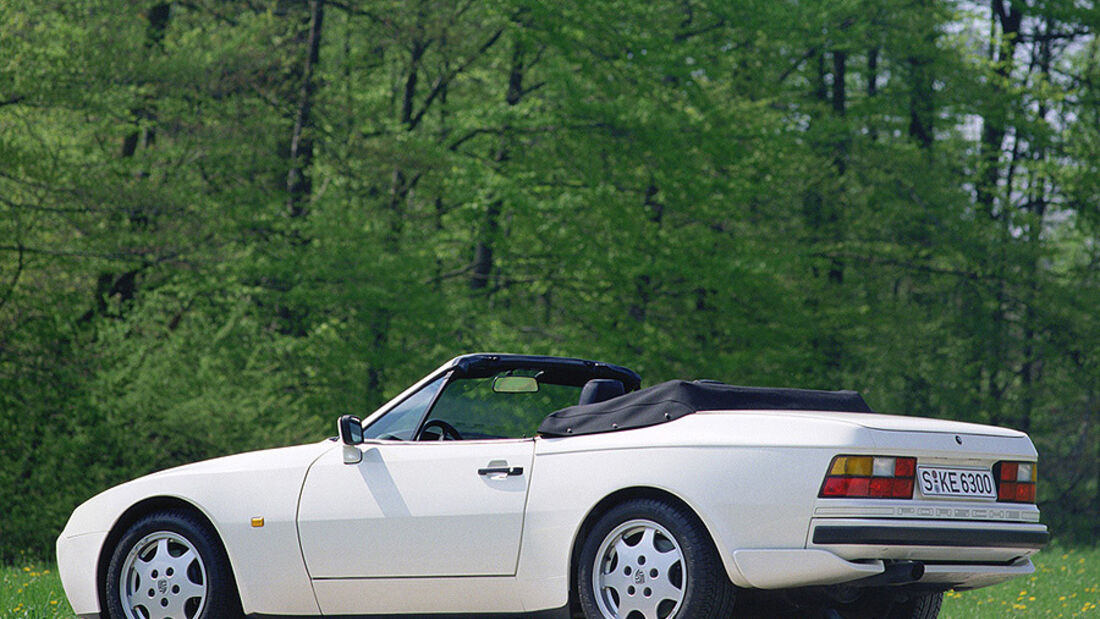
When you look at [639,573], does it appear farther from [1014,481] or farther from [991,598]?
[991,598]

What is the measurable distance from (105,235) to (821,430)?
15.0 meters

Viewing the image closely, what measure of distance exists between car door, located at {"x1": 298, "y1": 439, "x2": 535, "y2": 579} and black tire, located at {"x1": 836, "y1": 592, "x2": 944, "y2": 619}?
1455mm

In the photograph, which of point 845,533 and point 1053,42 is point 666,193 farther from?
point 845,533

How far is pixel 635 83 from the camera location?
79.9 feet

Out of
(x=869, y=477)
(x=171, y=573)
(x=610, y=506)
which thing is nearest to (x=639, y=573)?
(x=610, y=506)

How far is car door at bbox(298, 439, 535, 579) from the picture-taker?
607 cm

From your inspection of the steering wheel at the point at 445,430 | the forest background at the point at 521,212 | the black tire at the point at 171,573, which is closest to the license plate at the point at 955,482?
the steering wheel at the point at 445,430

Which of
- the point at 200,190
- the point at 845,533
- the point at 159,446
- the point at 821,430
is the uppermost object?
the point at 200,190

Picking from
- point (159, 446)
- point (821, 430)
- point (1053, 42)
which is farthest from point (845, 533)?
point (1053, 42)

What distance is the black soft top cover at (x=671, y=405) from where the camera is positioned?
19.4 feet

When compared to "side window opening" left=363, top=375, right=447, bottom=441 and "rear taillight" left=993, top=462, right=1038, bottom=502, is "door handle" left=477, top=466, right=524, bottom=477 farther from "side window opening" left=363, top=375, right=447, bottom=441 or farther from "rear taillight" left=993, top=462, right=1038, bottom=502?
"rear taillight" left=993, top=462, right=1038, bottom=502

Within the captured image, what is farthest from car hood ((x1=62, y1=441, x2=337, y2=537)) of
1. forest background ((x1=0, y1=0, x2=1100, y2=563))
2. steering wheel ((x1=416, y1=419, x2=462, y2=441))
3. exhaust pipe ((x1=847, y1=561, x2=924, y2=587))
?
forest background ((x1=0, y1=0, x2=1100, y2=563))

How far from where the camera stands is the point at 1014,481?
A: 584 cm

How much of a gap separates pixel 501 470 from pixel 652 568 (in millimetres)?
877
